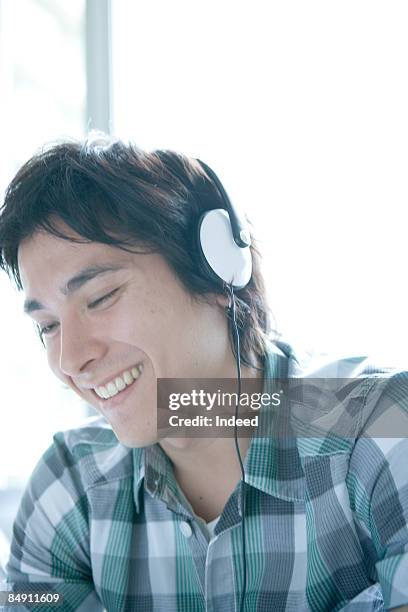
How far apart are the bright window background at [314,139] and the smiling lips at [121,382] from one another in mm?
328

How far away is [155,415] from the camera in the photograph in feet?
3.15

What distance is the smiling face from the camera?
0.92 metres

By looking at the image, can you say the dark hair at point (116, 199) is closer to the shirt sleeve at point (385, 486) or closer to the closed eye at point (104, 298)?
the closed eye at point (104, 298)

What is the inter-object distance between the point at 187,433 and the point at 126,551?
0.67ft

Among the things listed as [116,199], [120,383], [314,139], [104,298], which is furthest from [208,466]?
[314,139]

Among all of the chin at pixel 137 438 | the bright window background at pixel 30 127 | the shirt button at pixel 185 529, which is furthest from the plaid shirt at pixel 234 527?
the bright window background at pixel 30 127

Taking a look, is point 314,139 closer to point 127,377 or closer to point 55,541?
point 127,377

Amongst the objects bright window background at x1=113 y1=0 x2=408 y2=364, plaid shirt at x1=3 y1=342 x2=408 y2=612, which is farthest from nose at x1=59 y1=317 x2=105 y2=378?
bright window background at x1=113 y1=0 x2=408 y2=364

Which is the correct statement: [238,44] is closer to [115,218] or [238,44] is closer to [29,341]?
[115,218]

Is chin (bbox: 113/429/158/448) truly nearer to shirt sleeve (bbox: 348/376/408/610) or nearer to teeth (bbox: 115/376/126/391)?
teeth (bbox: 115/376/126/391)

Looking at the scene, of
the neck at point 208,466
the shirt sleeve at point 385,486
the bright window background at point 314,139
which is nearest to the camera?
the shirt sleeve at point 385,486

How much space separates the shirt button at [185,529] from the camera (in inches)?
39.4

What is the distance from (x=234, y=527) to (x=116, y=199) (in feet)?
1.63

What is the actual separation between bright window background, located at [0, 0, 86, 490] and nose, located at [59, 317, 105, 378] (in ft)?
1.41
